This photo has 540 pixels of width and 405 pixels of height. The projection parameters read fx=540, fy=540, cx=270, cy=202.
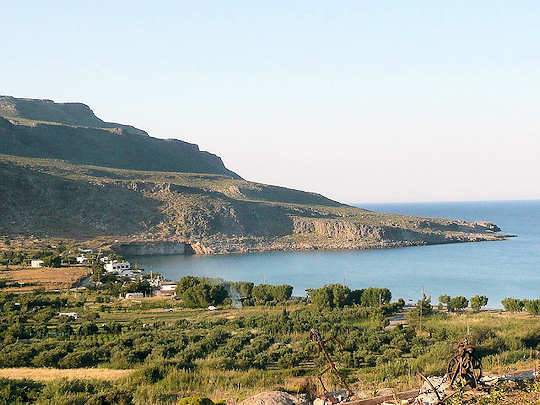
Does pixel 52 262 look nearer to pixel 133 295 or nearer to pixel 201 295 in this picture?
pixel 133 295

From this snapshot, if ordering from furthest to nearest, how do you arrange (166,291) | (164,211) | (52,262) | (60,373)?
(164,211), (52,262), (166,291), (60,373)

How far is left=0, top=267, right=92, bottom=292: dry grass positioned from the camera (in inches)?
1785

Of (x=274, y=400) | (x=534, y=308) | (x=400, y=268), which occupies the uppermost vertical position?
(x=274, y=400)

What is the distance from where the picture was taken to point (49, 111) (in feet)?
648

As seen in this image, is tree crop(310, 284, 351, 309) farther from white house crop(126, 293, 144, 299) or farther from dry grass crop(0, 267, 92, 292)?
dry grass crop(0, 267, 92, 292)

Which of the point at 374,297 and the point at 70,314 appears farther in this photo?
the point at 374,297

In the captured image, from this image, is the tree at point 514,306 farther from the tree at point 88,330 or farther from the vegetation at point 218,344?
the tree at point 88,330

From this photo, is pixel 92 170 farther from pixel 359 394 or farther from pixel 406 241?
pixel 359 394

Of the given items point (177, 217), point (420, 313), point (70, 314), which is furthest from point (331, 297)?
point (177, 217)

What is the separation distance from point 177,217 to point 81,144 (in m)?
64.1

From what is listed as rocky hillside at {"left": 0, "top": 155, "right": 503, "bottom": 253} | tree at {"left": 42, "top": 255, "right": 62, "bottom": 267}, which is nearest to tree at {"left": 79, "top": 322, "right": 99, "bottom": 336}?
tree at {"left": 42, "top": 255, "right": 62, "bottom": 267}

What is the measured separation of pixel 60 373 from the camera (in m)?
17.5

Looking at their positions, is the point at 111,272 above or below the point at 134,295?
below

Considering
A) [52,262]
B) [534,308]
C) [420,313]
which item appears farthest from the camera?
Answer: [52,262]
